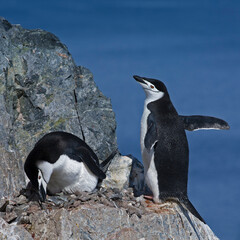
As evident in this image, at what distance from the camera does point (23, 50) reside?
764 centimetres

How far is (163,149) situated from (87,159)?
865mm

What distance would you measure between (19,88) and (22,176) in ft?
4.27

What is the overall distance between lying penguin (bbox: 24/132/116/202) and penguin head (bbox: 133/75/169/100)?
101 cm

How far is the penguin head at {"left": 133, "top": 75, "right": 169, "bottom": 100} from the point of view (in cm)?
674

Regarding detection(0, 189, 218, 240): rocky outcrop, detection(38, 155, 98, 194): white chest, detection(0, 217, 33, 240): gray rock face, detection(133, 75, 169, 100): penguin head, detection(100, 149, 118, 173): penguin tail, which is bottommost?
detection(0, 217, 33, 240): gray rock face

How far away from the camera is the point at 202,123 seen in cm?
703

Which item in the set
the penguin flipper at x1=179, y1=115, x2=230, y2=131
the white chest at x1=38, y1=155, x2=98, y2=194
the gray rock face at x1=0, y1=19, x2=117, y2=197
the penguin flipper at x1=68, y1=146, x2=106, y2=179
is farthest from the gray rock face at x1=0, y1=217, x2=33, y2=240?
the penguin flipper at x1=179, y1=115, x2=230, y2=131

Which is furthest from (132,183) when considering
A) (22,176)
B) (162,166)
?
Answer: (22,176)

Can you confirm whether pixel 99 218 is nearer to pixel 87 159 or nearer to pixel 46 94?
pixel 87 159

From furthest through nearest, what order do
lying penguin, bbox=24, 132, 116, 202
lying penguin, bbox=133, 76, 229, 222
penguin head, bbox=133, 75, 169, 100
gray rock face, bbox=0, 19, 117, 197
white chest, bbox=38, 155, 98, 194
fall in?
1. gray rock face, bbox=0, 19, 117, 197
2. penguin head, bbox=133, 75, 169, 100
3. lying penguin, bbox=133, 76, 229, 222
4. white chest, bbox=38, 155, 98, 194
5. lying penguin, bbox=24, 132, 116, 202

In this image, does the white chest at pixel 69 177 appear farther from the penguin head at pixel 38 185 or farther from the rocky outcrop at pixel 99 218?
the rocky outcrop at pixel 99 218

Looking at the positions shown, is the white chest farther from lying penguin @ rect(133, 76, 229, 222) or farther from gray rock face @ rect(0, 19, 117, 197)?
gray rock face @ rect(0, 19, 117, 197)

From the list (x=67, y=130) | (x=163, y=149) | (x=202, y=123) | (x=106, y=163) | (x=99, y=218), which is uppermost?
Result: (x=202, y=123)

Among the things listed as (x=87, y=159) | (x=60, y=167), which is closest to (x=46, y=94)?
(x=87, y=159)
